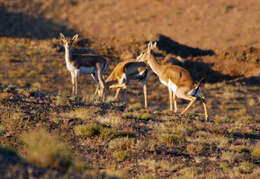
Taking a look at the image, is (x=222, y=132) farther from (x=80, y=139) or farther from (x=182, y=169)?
(x=80, y=139)

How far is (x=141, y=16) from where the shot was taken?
52312 mm

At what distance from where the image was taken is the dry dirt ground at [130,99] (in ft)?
26.1

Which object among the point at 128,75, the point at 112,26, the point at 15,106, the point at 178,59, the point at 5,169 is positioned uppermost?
the point at 112,26

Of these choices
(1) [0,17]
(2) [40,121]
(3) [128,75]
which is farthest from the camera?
(1) [0,17]

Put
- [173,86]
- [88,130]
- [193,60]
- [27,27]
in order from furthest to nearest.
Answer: [27,27]
[193,60]
[173,86]
[88,130]

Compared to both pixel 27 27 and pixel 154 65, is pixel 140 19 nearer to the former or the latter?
pixel 27 27

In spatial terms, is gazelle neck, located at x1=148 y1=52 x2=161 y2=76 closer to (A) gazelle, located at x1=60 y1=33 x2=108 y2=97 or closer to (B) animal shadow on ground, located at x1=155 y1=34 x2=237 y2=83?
(A) gazelle, located at x1=60 y1=33 x2=108 y2=97

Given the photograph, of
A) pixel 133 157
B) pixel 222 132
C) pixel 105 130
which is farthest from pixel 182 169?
pixel 222 132

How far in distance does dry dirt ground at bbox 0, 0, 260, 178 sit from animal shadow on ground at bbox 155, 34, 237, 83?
0.40 ft

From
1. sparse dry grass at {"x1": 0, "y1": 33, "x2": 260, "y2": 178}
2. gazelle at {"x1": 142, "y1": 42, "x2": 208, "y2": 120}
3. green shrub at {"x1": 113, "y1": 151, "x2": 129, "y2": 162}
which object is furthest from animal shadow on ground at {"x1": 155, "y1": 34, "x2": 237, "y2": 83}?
green shrub at {"x1": 113, "y1": 151, "x2": 129, "y2": 162}

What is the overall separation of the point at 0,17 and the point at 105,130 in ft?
146

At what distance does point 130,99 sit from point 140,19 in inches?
1212

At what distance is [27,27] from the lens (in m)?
47.5

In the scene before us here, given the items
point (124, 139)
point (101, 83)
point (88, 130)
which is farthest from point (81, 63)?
point (124, 139)
